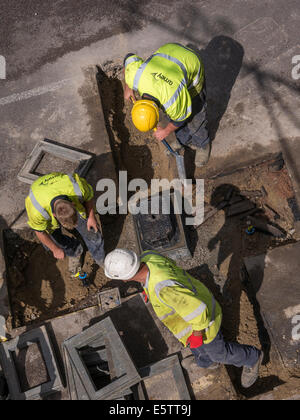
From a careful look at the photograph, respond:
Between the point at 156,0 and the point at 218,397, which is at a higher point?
the point at 156,0

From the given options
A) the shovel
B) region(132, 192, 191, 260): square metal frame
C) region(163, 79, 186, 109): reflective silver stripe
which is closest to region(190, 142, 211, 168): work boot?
the shovel

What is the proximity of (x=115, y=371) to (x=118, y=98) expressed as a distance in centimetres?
531

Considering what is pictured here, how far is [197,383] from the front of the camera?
5098 mm

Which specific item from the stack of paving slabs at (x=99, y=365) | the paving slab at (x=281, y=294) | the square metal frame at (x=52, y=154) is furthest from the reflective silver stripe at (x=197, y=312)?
the square metal frame at (x=52, y=154)

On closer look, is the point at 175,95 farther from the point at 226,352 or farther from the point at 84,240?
the point at 226,352

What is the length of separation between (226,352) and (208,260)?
175 centimetres

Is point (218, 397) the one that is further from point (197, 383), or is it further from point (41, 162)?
point (41, 162)

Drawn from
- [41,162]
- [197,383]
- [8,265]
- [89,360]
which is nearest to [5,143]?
[41,162]

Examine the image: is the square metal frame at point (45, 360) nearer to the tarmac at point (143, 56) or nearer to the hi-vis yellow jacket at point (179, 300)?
the tarmac at point (143, 56)

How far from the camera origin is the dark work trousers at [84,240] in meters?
5.62

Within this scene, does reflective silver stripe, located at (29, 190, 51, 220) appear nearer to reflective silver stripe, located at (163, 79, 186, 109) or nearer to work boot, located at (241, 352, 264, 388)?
reflective silver stripe, located at (163, 79, 186, 109)

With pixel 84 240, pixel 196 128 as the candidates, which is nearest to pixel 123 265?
pixel 84 240

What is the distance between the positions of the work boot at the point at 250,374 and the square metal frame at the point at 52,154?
4.02m

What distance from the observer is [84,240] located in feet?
19.0
